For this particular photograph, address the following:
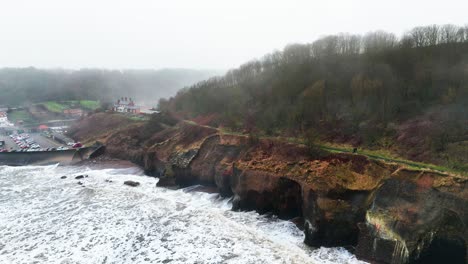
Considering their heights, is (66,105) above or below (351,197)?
above

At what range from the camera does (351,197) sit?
30016 mm

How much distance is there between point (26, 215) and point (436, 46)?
6067cm

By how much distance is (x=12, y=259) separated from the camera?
2858 centimetres

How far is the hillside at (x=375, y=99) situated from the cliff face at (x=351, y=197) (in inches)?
158

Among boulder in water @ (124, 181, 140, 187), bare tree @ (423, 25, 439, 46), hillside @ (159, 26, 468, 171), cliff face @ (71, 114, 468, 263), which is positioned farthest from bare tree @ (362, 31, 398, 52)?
boulder in water @ (124, 181, 140, 187)

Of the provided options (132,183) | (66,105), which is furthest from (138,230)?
(66,105)

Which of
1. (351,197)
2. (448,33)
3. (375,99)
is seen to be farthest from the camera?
(448,33)

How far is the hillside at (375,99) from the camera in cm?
3441

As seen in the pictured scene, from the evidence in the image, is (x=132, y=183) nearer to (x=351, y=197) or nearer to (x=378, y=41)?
(x=351, y=197)

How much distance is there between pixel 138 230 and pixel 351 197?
74.9 feet

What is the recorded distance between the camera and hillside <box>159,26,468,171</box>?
113ft

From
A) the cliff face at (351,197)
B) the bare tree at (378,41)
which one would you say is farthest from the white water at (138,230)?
the bare tree at (378,41)

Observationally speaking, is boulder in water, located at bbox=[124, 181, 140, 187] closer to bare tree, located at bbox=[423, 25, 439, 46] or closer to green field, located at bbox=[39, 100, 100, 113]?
bare tree, located at bbox=[423, 25, 439, 46]

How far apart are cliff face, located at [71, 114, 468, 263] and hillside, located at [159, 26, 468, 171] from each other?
158 inches
